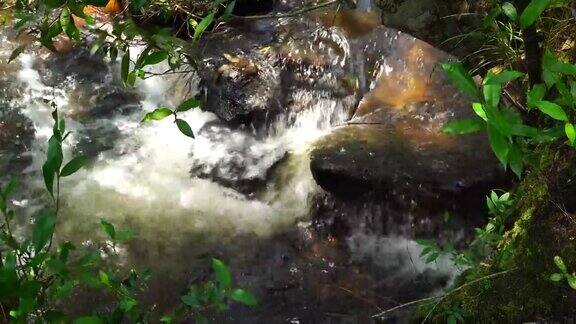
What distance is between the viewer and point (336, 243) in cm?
474

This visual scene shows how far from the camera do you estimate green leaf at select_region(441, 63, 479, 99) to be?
1351mm

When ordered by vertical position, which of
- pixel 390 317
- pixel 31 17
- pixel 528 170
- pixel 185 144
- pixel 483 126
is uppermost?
pixel 483 126

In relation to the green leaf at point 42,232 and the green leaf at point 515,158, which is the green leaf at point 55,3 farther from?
the green leaf at point 515,158

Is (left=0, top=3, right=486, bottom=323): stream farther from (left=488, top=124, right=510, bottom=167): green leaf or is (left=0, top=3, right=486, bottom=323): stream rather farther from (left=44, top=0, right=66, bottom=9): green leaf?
(left=44, top=0, right=66, bottom=9): green leaf

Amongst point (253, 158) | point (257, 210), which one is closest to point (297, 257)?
point (257, 210)

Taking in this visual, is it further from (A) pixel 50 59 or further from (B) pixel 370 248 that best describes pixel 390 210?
(A) pixel 50 59

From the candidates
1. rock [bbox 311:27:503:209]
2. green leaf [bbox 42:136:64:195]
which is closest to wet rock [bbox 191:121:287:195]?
rock [bbox 311:27:503:209]

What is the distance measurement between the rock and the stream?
20 cm

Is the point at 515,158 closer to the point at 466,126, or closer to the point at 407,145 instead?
the point at 466,126

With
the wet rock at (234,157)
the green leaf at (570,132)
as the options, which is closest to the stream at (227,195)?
the wet rock at (234,157)

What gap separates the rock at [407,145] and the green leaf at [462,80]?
11.1 feet

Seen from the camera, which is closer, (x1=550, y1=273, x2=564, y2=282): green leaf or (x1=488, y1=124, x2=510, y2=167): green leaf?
(x1=488, y1=124, x2=510, y2=167): green leaf

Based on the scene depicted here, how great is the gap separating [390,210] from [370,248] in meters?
0.39

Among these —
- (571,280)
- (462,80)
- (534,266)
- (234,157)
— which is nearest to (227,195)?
(234,157)
